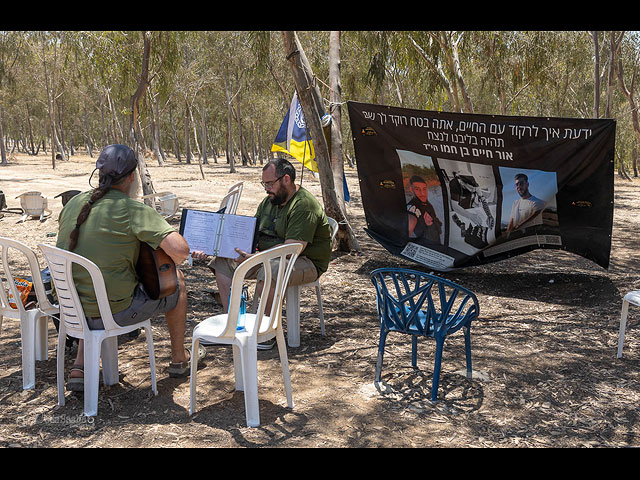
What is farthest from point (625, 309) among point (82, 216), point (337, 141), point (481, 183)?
point (337, 141)

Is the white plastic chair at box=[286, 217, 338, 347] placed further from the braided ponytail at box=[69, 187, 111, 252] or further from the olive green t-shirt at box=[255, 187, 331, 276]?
the braided ponytail at box=[69, 187, 111, 252]

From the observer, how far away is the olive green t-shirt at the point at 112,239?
142 inches

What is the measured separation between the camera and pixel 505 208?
6867 millimetres

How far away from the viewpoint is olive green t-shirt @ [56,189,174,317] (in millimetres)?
3598

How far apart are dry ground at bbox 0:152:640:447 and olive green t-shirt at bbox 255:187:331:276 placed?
0.78 m

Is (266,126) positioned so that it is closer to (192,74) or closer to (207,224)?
(192,74)

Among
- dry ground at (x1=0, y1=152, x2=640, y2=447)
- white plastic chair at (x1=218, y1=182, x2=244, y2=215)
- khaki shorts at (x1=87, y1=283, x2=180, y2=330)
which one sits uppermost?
white plastic chair at (x1=218, y1=182, x2=244, y2=215)

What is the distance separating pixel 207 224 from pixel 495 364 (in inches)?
92.4

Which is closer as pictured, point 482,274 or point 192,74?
point 482,274

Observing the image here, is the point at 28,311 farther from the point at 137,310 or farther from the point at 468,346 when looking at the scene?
the point at 468,346

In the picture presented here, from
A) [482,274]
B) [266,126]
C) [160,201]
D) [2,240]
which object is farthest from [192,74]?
[2,240]

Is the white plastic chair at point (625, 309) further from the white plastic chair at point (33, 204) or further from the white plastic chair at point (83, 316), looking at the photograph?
the white plastic chair at point (33, 204)

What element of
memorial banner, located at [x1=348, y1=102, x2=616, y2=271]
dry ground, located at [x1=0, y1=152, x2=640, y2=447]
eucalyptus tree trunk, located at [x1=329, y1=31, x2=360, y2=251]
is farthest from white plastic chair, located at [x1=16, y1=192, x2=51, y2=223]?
memorial banner, located at [x1=348, y1=102, x2=616, y2=271]

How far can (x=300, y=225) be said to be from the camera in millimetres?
4750
